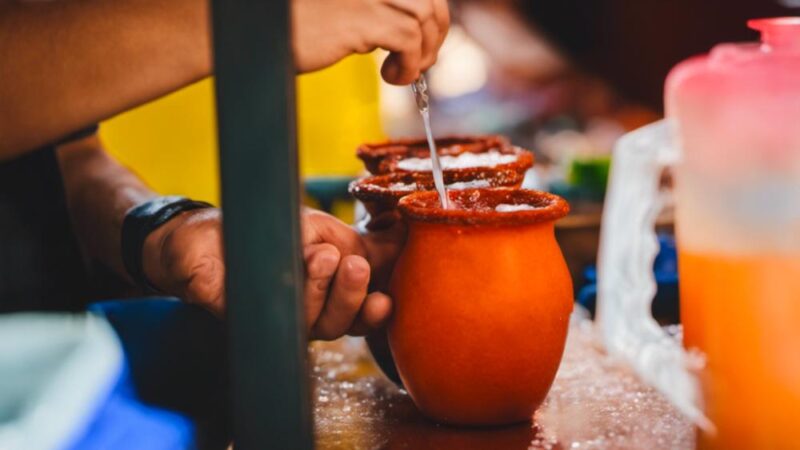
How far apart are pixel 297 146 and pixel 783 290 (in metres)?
0.38

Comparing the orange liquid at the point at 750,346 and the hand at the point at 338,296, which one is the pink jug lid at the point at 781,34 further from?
the hand at the point at 338,296

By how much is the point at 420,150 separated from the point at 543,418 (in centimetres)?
41

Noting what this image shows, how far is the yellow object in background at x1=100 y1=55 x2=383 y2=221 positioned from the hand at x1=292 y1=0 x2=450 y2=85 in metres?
2.05

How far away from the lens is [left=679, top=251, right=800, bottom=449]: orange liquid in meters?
0.73

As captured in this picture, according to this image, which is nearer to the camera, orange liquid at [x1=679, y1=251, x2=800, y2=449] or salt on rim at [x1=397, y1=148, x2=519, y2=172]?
orange liquid at [x1=679, y1=251, x2=800, y2=449]

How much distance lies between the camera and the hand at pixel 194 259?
39.4 inches

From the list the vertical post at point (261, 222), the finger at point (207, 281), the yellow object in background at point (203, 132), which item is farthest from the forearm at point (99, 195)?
the yellow object in background at point (203, 132)

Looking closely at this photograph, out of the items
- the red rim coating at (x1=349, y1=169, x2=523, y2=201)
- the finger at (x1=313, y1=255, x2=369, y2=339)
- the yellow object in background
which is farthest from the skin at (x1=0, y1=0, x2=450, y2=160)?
the yellow object in background

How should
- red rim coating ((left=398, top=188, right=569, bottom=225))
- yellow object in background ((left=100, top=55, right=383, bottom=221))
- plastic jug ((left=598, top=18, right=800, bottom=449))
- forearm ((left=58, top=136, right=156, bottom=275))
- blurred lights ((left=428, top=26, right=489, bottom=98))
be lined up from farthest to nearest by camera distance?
blurred lights ((left=428, top=26, right=489, bottom=98)) < yellow object in background ((left=100, top=55, right=383, bottom=221)) < forearm ((left=58, top=136, right=156, bottom=275)) < red rim coating ((left=398, top=188, right=569, bottom=225)) < plastic jug ((left=598, top=18, right=800, bottom=449))

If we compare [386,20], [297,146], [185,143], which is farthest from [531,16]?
[297,146]

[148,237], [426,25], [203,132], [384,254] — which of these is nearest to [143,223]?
[148,237]

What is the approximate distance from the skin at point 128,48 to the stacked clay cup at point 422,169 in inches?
4.3

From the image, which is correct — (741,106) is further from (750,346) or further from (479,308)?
(479,308)

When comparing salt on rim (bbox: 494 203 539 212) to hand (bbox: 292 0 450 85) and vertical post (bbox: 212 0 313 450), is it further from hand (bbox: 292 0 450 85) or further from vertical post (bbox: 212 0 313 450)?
vertical post (bbox: 212 0 313 450)
